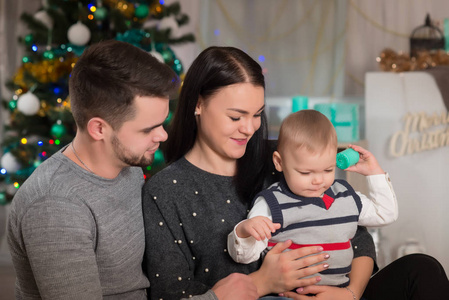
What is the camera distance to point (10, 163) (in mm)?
3414

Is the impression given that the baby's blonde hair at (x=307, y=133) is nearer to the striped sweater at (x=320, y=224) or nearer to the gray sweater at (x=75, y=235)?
the striped sweater at (x=320, y=224)

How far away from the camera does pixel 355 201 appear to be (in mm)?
1753

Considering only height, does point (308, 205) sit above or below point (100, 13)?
below

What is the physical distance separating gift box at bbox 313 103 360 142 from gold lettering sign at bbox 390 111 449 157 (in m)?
0.26

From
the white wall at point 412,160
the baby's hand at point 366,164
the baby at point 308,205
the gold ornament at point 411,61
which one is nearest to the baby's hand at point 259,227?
the baby at point 308,205

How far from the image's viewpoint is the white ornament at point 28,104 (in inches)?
131

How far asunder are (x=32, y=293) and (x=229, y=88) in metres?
0.82

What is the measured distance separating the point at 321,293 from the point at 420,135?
2297 mm

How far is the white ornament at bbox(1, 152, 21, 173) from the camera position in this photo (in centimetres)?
341

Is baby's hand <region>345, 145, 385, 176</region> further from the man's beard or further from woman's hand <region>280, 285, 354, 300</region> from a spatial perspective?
the man's beard

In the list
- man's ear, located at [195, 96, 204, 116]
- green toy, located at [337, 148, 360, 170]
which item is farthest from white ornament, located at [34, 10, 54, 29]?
green toy, located at [337, 148, 360, 170]

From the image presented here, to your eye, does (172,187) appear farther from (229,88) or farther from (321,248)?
(321,248)

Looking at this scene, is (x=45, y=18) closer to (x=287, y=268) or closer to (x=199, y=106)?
(x=199, y=106)

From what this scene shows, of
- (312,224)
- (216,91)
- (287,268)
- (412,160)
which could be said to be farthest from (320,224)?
(412,160)
